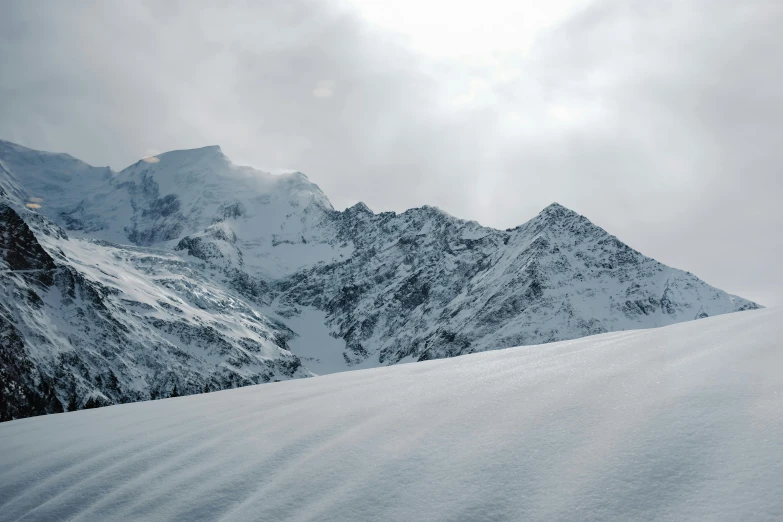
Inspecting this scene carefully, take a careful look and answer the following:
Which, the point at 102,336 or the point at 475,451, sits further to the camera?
the point at 102,336

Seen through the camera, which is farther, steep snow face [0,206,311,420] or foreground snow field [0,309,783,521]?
steep snow face [0,206,311,420]

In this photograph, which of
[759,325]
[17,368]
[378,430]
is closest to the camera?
[378,430]

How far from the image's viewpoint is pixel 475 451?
4375mm

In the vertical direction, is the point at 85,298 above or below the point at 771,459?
above

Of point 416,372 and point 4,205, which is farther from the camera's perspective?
point 4,205

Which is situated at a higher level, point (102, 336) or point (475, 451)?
point (475, 451)

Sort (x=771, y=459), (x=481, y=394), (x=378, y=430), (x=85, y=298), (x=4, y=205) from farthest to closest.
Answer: (x=85, y=298), (x=4, y=205), (x=481, y=394), (x=378, y=430), (x=771, y=459)

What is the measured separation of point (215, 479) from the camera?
189 inches

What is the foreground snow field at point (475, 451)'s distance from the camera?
346 centimetres

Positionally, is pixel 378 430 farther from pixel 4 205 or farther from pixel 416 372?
pixel 4 205

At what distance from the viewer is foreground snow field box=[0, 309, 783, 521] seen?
136 inches

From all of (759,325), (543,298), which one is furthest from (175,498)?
(543,298)

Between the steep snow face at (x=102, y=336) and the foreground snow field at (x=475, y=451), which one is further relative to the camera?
the steep snow face at (x=102, y=336)

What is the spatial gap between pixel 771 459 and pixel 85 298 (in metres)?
115
